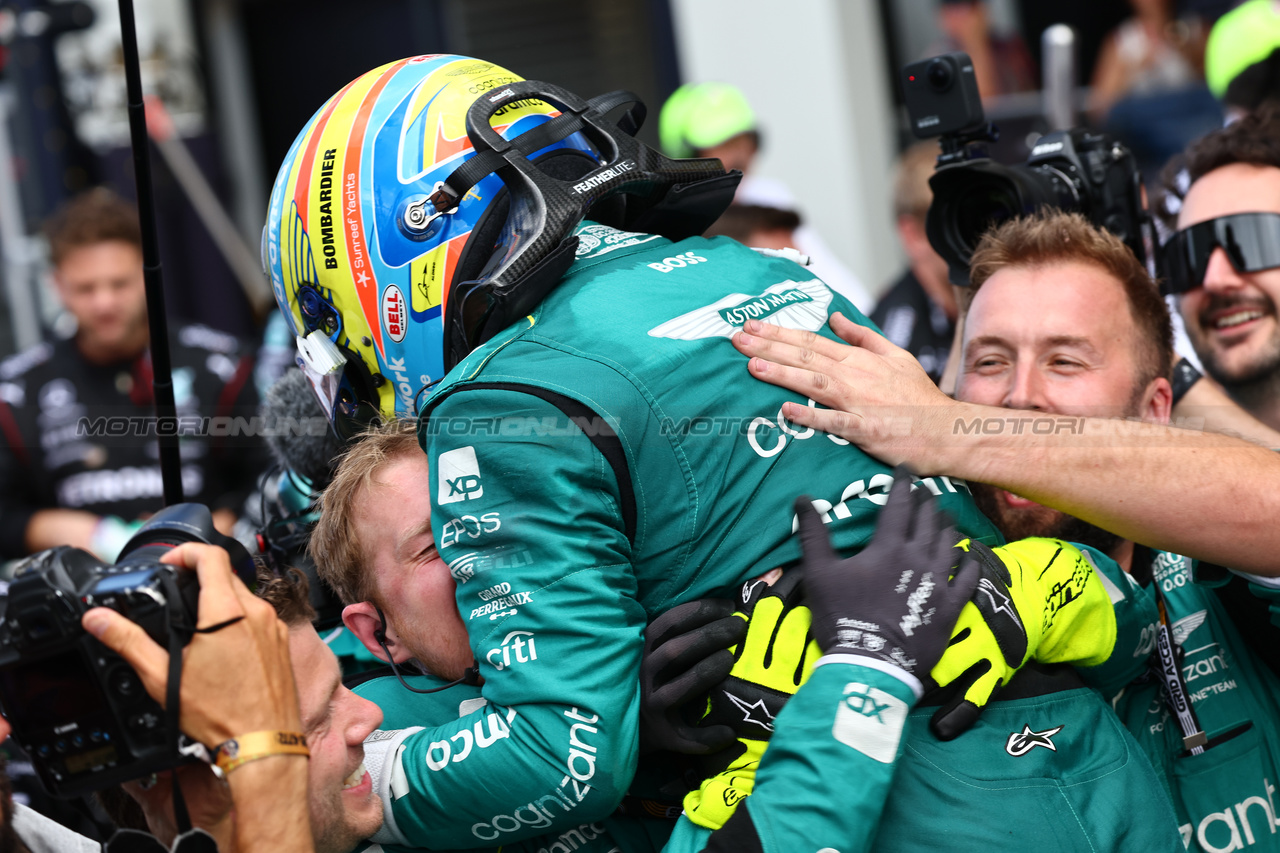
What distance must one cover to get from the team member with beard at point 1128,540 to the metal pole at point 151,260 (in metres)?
1.47

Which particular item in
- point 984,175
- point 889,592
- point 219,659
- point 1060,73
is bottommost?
point 889,592

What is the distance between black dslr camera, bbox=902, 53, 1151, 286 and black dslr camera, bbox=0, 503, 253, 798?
79.0 inches

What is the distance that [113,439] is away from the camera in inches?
208

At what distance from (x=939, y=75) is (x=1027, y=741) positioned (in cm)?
166

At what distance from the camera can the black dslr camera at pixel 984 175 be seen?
2.87 meters

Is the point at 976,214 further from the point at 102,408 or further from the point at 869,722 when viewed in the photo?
the point at 102,408

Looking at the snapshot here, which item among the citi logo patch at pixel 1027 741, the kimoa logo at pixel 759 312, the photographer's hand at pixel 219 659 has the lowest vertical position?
the citi logo patch at pixel 1027 741

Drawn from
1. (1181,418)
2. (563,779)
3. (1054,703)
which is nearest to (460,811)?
(563,779)

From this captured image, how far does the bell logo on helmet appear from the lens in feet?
7.06

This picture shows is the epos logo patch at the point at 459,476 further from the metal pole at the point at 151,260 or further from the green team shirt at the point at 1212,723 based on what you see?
the green team shirt at the point at 1212,723

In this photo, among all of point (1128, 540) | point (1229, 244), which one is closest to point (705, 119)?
point (1229, 244)

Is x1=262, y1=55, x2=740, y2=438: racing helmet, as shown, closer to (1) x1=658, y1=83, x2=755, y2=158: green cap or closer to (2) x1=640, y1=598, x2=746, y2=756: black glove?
(2) x1=640, y1=598, x2=746, y2=756: black glove

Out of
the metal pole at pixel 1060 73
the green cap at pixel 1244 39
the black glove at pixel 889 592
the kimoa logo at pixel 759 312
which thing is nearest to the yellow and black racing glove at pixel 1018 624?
the black glove at pixel 889 592

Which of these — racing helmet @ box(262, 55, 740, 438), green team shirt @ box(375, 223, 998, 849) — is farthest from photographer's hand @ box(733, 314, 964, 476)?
racing helmet @ box(262, 55, 740, 438)
